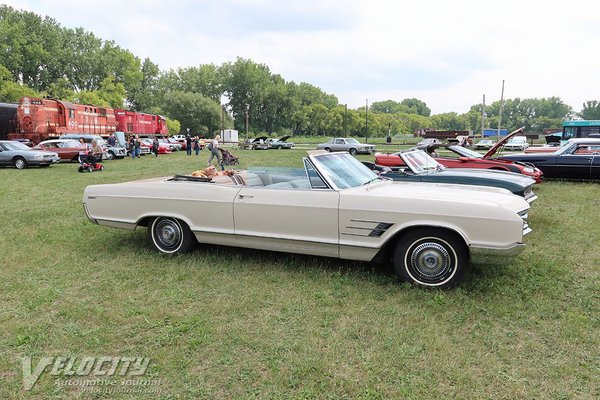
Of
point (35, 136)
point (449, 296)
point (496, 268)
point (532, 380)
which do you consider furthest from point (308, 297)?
point (35, 136)

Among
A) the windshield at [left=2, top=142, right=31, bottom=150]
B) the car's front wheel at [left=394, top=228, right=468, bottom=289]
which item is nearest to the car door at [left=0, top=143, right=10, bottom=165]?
the windshield at [left=2, top=142, right=31, bottom=150]

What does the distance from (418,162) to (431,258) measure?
4.04 m

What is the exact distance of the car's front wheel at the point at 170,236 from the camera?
15.8 feet

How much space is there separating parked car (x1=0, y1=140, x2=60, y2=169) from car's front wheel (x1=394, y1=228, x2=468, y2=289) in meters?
17.8

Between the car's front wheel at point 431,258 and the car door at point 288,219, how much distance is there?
0.67 metres

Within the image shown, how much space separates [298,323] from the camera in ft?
10.9

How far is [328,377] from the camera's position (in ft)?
8.52

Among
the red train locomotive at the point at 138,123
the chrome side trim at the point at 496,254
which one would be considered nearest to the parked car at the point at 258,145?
the red train locomotive at the point at 138,123

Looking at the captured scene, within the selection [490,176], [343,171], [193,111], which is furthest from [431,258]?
[193,111]

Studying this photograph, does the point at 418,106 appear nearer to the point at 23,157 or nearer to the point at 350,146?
the point at 350,146

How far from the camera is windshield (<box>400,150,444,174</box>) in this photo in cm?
721

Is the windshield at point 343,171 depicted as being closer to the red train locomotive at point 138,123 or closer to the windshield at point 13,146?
the windshield at point 13,146

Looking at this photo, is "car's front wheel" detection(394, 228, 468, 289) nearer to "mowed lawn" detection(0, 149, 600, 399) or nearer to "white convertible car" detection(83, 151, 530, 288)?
"white convertible car" detection(83, 151, 530, 288)

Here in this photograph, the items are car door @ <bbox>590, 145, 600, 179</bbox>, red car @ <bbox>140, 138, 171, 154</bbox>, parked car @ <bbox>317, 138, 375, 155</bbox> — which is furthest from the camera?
parked car @ <bbox>317, 138, 375, 155</bbox>
